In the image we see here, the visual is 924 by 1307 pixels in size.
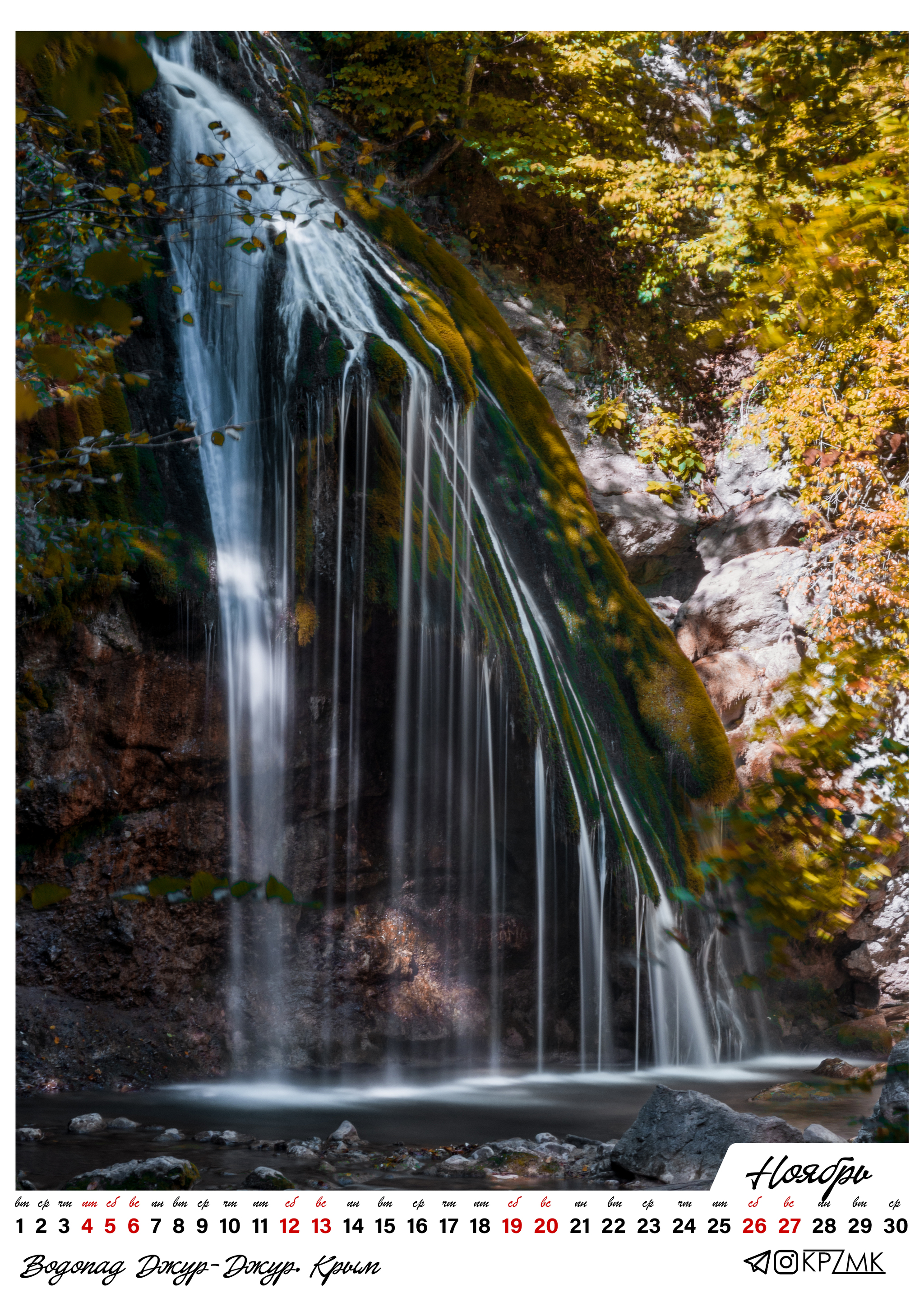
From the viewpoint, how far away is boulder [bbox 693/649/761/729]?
6.51 metres

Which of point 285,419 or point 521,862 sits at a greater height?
point 285,419

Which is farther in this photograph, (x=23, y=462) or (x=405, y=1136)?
(x=405, y=1136)

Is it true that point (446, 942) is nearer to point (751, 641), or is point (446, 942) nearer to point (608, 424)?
point (751, 641)

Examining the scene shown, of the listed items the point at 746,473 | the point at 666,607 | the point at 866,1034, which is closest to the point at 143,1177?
the point at 866,1034

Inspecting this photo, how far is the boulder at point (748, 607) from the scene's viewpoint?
272 inches

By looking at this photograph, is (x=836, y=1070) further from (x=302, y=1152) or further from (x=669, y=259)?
(x=669, y=259)

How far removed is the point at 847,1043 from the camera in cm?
541

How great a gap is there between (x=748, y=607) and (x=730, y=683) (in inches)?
29.6

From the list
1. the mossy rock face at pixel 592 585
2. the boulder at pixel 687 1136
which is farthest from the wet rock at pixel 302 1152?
the mossy rock face at pixel 592 585

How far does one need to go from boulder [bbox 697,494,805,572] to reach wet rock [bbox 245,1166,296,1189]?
5888 millimetres
